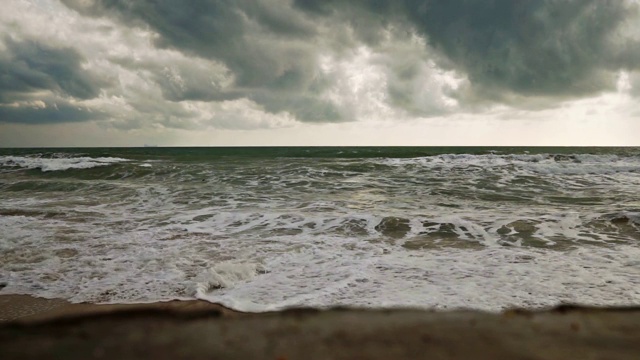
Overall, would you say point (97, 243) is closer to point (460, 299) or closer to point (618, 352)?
point (460, 299)

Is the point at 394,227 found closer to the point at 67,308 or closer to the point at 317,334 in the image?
the point at 317,334

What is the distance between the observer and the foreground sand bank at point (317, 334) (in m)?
2.51

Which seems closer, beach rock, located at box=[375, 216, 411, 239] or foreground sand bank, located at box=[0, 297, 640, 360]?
foreground sand bank, located at box=[0, 297, 640, 360]

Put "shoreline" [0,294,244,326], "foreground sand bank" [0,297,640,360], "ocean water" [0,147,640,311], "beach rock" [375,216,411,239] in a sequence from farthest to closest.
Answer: "beach rock" [375,216,411,239] < "ocean water" [0,147,640,311] < "shoreline" [0,294,244,326] < "foreground sand bank" [0,297,640,360]

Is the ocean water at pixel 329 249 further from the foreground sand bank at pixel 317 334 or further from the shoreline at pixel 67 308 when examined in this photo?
the foreground sand bank at pixel 317 334

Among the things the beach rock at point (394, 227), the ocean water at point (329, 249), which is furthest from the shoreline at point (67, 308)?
the beach rock at point (394, 227)

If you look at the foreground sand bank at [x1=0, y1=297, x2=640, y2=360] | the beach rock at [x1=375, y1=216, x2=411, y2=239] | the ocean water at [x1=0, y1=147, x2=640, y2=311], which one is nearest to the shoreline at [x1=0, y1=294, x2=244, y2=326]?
the foreground sand bank at [x1=0, y1=297, x2=640, y2=360]

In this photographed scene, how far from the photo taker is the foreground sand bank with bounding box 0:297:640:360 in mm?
2508

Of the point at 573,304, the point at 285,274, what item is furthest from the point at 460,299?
the point at 285,274

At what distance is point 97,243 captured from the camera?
18.6 feet

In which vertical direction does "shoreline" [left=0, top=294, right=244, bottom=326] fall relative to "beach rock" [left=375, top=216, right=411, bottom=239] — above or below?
below

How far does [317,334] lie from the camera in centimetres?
276

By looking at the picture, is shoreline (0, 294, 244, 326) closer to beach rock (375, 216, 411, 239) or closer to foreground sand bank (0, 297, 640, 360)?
Answer: foreground sand bank (0, 297, 640, 360)

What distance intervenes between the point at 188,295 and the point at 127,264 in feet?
5.09
